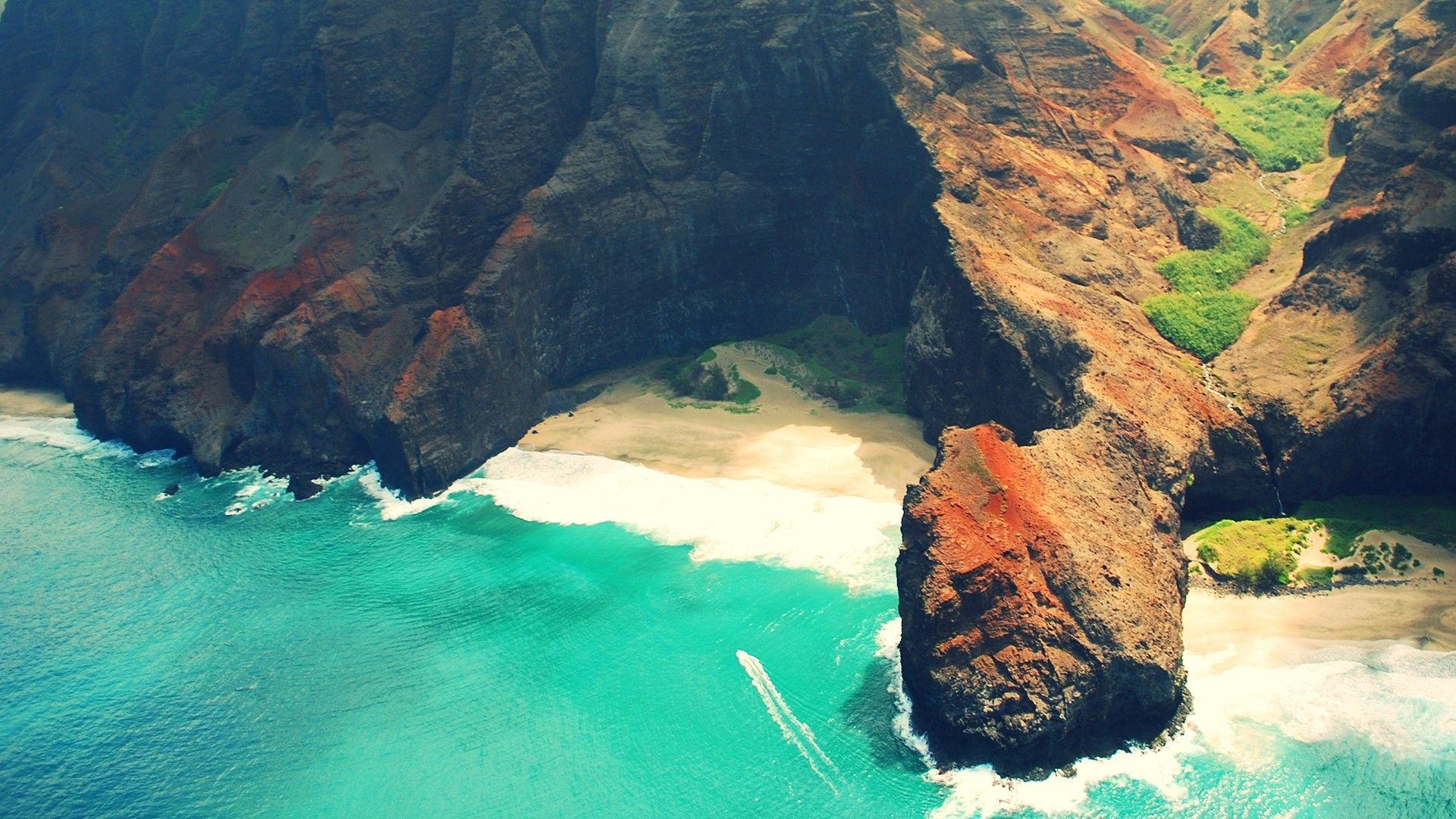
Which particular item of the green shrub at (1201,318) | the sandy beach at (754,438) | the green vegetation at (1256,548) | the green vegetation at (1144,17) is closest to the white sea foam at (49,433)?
the sandy beach at (754,438)

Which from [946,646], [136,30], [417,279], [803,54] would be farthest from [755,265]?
[136,30]

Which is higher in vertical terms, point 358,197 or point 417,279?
point 358,197

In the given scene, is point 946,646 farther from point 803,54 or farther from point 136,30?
point 136,30

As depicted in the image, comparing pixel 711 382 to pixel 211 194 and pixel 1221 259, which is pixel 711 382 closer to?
pixel 1221 259

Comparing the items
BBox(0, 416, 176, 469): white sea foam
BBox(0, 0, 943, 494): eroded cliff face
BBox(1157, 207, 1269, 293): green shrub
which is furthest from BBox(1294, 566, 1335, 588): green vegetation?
BBox(0, 416, 176, 469): white sea foam

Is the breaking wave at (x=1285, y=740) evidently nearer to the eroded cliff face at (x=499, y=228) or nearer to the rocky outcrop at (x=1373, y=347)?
the rocky outcrop at (x=1373, y=347)

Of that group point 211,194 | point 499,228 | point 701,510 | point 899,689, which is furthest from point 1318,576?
point 211,194
